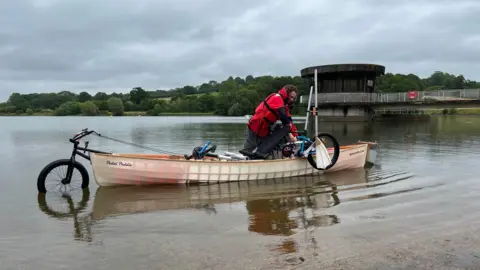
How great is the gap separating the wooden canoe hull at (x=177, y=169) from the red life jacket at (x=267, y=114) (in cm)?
94

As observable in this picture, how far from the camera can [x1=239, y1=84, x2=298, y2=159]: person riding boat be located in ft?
33.5

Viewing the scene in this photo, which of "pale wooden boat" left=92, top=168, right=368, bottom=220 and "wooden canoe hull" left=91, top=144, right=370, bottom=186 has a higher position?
"wooden canoe hull" left=91, top=144, right=370, bottom=186

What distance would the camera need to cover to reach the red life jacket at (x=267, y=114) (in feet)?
33.3

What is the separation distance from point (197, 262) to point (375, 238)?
2.65 metres

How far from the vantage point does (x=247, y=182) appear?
34.3ft

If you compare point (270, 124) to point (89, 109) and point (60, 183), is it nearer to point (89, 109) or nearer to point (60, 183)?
point (60, 183)

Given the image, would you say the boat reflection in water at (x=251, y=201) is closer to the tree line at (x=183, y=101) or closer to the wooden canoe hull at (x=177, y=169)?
the wooden canoe hull at (x=177, y=169)

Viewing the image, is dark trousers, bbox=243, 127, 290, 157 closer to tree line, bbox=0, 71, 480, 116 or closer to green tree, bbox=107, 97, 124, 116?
tree line, bbox=0, 71, 480, 116

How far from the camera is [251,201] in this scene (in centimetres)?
841

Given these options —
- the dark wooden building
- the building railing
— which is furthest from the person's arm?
the dark wooden building

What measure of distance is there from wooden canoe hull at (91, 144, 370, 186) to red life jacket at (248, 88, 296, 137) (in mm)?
936

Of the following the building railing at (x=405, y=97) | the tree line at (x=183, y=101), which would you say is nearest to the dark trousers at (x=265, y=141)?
the building railing at (x=405, y=97)

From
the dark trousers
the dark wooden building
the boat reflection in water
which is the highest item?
the dark wooden building

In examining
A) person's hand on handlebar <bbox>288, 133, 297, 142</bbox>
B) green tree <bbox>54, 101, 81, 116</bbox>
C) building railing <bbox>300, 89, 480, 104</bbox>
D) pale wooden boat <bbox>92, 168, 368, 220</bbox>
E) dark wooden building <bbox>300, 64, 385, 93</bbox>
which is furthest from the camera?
green tree <bbox>54, 101, 81, 116</bbox>
